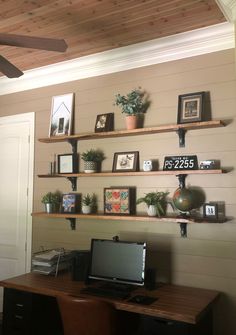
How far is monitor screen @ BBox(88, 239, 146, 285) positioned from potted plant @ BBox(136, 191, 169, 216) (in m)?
0.28

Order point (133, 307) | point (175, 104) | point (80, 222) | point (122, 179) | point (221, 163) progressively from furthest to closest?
point (80, 222)
point (122, 179)
point (175, 104)
point (221, 163)
point (133, 307)

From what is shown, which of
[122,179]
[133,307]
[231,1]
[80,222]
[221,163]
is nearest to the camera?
[231,1]

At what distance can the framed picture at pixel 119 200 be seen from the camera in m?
2.88

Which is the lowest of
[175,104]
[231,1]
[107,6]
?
[175,104]

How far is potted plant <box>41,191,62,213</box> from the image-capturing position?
128 inches

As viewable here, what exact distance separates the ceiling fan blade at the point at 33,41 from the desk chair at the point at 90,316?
1619 millimetres

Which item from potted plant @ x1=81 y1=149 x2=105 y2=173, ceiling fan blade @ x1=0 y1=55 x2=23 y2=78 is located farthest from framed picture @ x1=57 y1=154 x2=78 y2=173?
ceiling fan blade @ x1=0 y1=55 x2=23 y2=78

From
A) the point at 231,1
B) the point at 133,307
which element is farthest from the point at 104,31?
the point at 133,307

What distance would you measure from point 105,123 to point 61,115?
0.56m

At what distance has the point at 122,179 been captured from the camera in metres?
3.01

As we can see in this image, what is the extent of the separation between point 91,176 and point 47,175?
0.50 m

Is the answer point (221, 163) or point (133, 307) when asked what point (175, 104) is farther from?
point (133, 307)

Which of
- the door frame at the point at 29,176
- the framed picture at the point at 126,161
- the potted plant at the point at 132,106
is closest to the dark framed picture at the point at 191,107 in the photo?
the potted plant at the point at 132,106

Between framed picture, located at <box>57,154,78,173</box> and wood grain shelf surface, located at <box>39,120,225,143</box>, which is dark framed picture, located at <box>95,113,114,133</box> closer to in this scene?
wood grain shelf surface, located at <box>39,120,225,143</box>
